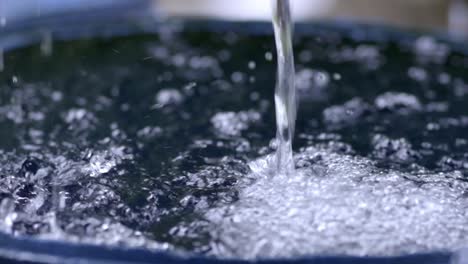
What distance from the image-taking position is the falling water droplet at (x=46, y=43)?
1537 millimetres

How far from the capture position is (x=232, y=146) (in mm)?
1146

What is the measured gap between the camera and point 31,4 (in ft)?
6.48

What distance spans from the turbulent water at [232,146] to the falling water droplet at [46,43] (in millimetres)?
15

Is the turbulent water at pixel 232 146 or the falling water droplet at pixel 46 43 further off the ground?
the falling water droplet at pixel 46 43

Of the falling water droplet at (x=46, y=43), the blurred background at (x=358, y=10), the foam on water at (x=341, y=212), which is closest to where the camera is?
the foam on water at (x=341, y=212)

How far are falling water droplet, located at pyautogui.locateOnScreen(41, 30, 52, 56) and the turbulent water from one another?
15 millimetres

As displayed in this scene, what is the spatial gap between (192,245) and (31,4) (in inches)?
53.1

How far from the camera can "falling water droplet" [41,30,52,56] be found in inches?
60.5

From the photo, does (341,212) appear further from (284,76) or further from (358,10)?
(358,10)

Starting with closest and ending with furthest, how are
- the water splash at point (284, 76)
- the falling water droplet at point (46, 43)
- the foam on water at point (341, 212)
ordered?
1. the foam on water at point (341, 212)
2. the water splash at point (284, 76)
3. the falling water droplet at point (46, 43)

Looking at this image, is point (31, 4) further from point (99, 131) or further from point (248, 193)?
point (248, 193)

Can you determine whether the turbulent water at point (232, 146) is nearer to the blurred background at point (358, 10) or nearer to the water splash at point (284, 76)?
the water splash at point (284, 76)

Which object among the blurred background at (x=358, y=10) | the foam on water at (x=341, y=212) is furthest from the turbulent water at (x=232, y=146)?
the blurred background at (x=358, y=10)

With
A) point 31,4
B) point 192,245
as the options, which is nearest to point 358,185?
point 192,245
